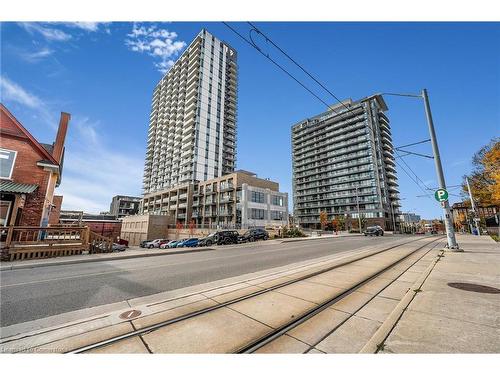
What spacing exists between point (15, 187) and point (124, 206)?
9435cm

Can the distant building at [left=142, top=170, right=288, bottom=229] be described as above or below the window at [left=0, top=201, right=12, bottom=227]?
above

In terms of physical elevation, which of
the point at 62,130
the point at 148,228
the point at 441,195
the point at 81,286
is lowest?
the point at 81,286

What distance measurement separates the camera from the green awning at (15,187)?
1268cm

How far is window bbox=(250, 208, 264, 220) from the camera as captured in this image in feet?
157

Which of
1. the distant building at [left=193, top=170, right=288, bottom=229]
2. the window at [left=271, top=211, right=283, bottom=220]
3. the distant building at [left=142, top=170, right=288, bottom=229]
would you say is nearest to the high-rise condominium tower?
the distant building at [left=142, top=170, right=288, bottom=229]

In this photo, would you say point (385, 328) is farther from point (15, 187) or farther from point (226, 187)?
point (226, 187)

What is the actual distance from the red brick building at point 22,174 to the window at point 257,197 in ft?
121

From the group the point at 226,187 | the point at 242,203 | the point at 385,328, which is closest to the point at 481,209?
the point at 242,203

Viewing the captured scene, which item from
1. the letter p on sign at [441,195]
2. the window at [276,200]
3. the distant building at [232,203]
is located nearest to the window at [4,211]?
the letter p on sign at [441,195]

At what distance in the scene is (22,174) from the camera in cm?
1439

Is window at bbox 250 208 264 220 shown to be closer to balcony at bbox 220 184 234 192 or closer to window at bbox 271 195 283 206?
window at bbox 271 195 283 206

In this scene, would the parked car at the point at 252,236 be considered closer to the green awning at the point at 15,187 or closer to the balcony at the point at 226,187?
the balcony at the point at 226,187

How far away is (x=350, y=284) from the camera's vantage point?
19.7 ft


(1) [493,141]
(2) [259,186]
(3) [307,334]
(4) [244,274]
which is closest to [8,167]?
(4) [244,274]
